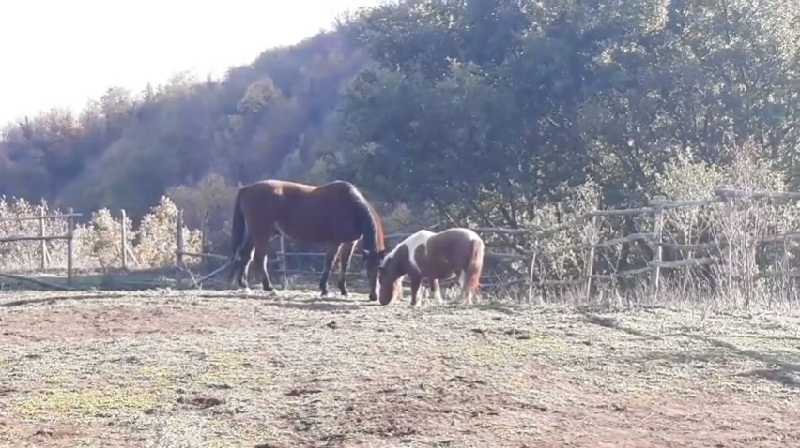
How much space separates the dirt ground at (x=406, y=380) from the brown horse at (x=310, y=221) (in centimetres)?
339

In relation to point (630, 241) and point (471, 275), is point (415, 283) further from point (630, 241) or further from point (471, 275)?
point (630, 241)

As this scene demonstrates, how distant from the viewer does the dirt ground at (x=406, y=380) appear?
183 inches

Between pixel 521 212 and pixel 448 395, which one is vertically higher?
pixel 521 212

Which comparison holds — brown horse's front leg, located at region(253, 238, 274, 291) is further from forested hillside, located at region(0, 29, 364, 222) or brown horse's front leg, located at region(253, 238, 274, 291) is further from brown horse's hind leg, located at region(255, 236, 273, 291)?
forested hillside, located at region(0, 29, 364, 222)

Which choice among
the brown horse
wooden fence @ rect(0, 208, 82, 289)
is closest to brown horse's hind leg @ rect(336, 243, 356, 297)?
the brown horse

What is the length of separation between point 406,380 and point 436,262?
17.7 feet

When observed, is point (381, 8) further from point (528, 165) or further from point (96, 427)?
point (96, 427)

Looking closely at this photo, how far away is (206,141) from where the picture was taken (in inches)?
1807

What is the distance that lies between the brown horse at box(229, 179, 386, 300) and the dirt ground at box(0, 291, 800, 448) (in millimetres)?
3388

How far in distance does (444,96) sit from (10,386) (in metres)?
13.9

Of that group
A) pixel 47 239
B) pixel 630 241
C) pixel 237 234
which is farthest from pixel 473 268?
pixel 47 239

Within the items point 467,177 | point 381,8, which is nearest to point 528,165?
point 467,177

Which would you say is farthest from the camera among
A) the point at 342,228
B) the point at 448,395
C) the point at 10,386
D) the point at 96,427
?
the point at 342,228

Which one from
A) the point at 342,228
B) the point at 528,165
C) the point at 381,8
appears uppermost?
the point at 381,8
